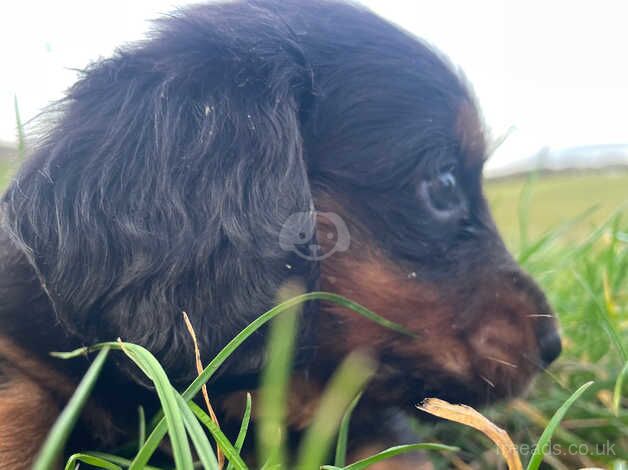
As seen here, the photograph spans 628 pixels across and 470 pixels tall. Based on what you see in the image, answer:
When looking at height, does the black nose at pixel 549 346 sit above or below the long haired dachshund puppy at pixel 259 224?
below

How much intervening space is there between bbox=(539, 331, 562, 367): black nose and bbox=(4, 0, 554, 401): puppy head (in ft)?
0.04

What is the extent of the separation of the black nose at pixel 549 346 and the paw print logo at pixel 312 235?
19.4 inches

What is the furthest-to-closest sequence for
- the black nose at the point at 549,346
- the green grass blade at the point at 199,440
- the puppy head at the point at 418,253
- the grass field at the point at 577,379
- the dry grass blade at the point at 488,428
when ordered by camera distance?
1. the grass field at the point at 577,379
2. the black nose at the point at 549,346
3. the puppy head at the point at 418,253
4. the dry grass blade at the point at 488,428
5. the green grass blade at the point at 199,440

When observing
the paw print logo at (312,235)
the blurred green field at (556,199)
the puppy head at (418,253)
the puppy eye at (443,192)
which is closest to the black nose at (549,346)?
the puppy head at (418,253)

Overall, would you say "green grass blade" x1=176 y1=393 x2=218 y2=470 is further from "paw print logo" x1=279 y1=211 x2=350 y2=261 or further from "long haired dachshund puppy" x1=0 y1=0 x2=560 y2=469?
"paw print logo" x1=279 y1=211 x2=350 y2=261

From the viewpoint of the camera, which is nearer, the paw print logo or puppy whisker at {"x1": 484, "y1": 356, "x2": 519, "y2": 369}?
the paw print logo

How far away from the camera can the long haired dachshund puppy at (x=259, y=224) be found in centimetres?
115

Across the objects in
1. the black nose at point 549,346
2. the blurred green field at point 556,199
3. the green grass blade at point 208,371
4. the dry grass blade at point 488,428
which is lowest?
the blurred green field at point 556,199

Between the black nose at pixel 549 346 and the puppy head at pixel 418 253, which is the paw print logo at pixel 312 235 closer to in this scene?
the puppy head at pixel 418 253

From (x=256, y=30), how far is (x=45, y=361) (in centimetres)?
80

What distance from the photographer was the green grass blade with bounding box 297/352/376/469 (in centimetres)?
94

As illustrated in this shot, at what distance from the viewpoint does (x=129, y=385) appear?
1277 mm

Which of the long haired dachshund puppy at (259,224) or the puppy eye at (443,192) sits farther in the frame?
the puppy eye at (443,192)

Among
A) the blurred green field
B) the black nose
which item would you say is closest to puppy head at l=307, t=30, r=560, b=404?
the black nose
